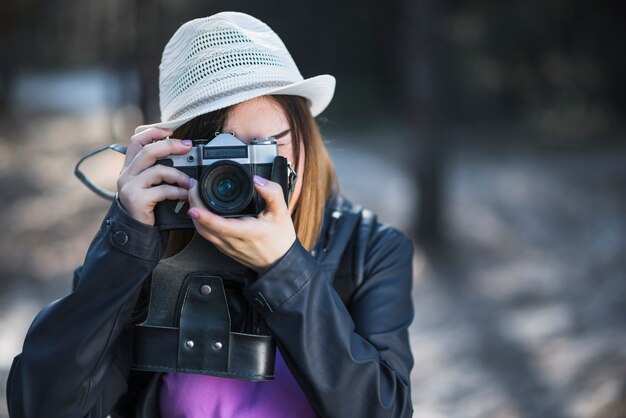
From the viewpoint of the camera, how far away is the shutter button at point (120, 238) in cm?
147

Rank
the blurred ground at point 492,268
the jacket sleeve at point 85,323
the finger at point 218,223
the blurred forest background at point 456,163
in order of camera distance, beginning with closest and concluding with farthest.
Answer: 1. the finger at point 218,223
2. the jacket sleeve at point 85,323
3. the blurred ground at point 492,268
4. the blurred forest background at point 456,163

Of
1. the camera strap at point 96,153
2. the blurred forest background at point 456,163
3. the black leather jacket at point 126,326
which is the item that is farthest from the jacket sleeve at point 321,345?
the blurred forest background at point 456,163

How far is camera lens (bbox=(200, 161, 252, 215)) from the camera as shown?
1407mm

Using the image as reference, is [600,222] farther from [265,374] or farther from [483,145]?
[265,374]

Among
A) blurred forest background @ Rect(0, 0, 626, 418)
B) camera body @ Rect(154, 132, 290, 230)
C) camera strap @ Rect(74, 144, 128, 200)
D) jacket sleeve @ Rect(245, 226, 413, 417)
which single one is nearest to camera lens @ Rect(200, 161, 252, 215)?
camera body @ Rect(154, 132, 290, 230)

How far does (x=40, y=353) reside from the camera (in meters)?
1.49

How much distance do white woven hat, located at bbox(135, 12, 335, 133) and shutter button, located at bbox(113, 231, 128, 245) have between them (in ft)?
0.79

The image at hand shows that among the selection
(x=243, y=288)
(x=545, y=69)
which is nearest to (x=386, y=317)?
(x=243, y=288)

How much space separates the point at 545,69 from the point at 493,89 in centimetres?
91

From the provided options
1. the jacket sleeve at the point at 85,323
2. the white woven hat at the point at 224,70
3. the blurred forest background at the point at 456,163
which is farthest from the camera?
the blurred forest background at the point at 456,163

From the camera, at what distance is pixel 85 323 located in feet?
4.85

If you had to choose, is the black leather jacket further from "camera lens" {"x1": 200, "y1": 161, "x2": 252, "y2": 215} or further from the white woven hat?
the white woven hat

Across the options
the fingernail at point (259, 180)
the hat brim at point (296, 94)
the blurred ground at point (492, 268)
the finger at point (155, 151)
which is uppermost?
the hat brim at point (296, 94)

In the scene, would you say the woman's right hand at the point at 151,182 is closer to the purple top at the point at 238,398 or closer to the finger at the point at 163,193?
the finger at the point at 163,193
